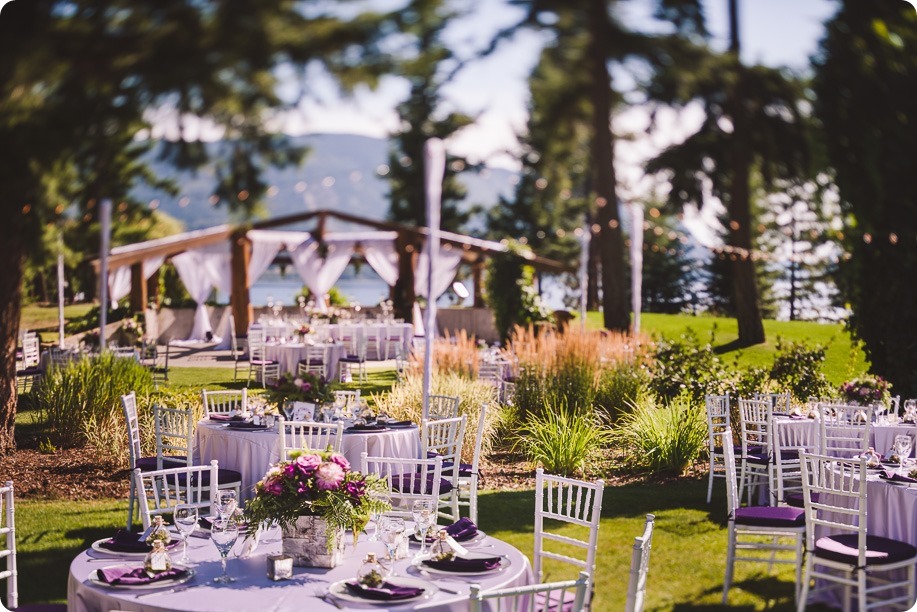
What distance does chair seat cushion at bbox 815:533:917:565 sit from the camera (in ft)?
13.8

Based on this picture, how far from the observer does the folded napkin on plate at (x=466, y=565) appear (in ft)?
10.7

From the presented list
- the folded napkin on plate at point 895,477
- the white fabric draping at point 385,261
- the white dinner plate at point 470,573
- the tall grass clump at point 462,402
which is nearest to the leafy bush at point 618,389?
the tall grass clump at point 462,402

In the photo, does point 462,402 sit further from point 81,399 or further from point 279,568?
point 279,568

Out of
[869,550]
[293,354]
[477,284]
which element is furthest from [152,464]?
[477,284]

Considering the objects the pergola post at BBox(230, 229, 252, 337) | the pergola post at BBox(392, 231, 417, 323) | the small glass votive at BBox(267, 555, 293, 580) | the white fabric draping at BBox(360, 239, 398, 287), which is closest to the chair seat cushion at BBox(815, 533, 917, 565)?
the small glass votive at BBox(267, 555, 293, 580)

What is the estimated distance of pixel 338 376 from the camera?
41.5 feet

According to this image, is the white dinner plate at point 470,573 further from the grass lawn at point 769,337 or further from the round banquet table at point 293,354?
the round banquet table at point 293,354

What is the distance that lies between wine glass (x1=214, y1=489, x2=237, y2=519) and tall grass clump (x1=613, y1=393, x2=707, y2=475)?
4.46m

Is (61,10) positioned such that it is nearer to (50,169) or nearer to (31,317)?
(50,169)

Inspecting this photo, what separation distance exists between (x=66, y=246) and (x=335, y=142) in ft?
3.47

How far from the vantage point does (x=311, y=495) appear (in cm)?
320

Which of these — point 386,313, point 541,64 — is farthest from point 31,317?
point 386,313

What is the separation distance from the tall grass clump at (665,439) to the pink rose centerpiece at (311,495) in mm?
4387

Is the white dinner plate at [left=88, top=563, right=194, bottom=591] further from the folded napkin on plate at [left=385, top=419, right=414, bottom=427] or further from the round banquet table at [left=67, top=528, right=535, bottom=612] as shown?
the folded napkin on plate at [left=385, top=419, right=414, bottom=427]
